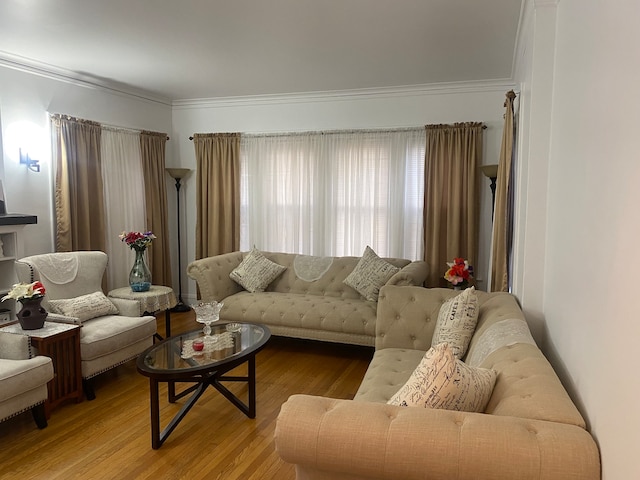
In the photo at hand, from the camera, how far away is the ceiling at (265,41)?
293cm

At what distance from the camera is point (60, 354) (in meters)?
3.17

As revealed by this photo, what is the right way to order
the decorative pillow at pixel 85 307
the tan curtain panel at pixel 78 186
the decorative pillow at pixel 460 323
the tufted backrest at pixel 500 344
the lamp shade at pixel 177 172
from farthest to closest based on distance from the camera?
the lamp shade at pixel 177 172, the tan curtain panel at pixel 78 186, the decorative pillow at pixel 85 307, the decorative pillow at pixel 460 323, the tufted backrest at pixel 500 344

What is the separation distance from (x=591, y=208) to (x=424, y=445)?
950 millimetres

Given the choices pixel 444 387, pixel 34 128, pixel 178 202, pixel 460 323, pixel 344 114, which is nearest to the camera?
pixel 444 387

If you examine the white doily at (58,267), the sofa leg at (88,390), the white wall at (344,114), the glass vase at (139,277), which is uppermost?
the white wall at (344,114)

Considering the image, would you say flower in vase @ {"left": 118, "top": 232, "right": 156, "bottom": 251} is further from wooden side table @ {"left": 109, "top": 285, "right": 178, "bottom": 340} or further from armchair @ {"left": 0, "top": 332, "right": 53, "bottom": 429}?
armchair @ {"left": 0, "top": 332, "right": 53, "bottom": 429}

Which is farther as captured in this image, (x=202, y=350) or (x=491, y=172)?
(x=491, y=172)

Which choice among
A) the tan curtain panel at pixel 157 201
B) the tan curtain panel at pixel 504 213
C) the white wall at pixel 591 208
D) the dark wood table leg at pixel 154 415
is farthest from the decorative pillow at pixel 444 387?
the tan curtain panel at pixel 157 201

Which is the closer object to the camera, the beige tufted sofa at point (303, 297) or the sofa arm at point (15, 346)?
the sofa arm at point (15, 346)

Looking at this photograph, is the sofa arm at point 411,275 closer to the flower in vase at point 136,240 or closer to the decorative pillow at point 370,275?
the decorative pillow at point 370,275

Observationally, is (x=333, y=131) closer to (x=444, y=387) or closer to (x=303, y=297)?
(x=303, y=297)

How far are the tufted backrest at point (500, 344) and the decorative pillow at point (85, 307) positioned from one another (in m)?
2.23

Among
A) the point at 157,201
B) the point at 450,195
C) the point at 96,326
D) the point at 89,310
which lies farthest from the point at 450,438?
the point at 157,201

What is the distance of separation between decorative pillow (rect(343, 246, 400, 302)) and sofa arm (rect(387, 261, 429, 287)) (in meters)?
0.22
